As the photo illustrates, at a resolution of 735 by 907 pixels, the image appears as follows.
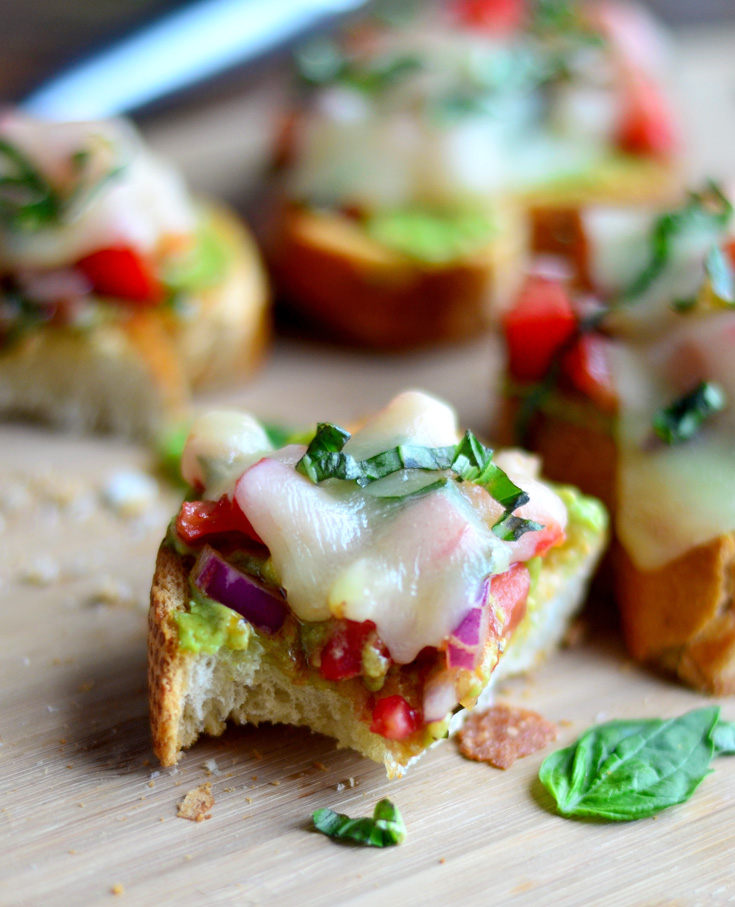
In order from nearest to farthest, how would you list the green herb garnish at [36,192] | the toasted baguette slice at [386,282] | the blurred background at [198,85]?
the green herb garnish at [36,192]
the toasted baguette slice at [386,282]
the blurred background at [198,85]

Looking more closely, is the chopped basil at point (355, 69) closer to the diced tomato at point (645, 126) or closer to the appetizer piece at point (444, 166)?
the appetizer piece at point (444, 166)

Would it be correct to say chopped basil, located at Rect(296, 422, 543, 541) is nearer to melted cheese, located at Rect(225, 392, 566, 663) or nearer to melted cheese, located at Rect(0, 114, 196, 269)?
melted cheese, located at Rect(225, 392, 566, 663)

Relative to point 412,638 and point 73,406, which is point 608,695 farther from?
point 73,406

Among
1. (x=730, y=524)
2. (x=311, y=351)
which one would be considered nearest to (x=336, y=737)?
(x=730, y=524)

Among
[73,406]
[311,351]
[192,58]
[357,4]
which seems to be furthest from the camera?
[357,4]

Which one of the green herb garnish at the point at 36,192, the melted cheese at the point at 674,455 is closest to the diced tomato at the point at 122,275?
the green herb garnish at the point at 36,192

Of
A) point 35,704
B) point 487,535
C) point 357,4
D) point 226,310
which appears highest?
point 357,4

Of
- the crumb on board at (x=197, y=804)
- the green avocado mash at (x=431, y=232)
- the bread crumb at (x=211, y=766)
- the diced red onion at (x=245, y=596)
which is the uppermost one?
the green avocado mash at (x=431, y=232)
